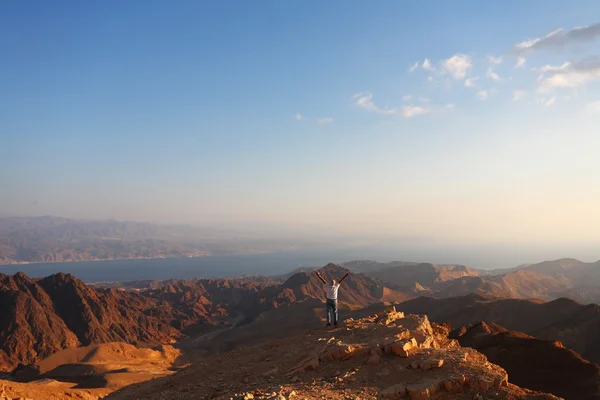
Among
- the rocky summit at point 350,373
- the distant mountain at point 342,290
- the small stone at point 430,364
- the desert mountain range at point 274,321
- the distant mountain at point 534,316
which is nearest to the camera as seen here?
the rocky summit at point 350,373

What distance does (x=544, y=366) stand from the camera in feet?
62.5

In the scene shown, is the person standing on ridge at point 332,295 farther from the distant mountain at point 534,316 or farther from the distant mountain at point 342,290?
the distant mountain at point 342,290

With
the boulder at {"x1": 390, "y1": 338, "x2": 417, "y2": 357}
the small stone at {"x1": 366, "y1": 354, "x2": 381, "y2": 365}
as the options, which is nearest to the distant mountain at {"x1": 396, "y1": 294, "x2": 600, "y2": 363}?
the boulder at {"x1": 390, "y1": 338, "x2": 417, "y2": 357}

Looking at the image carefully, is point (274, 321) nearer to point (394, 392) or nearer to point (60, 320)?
point (60, 320)

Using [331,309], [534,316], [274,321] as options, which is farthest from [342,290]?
[331,309]

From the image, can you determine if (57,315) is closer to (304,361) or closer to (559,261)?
(304,361)

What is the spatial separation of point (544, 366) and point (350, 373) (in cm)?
1520

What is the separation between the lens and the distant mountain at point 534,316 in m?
36.0

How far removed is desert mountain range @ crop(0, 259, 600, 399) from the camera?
18917mm

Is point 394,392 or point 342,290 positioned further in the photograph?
point 342,290

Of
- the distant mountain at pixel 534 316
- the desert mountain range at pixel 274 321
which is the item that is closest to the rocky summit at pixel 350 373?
Result: the desert mountain range at pixel 274 321

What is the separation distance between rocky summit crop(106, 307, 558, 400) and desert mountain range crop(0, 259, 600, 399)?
16cm

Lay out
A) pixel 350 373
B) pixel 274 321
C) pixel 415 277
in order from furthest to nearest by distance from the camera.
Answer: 1. pixel 415 277
2. pixel 274 321
3. pixel 350 373

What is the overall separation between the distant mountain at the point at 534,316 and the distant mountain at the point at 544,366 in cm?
1394
